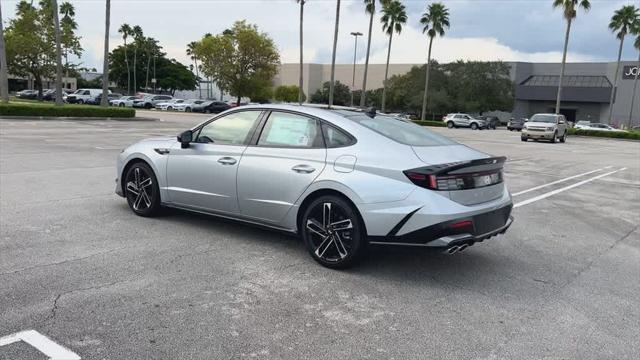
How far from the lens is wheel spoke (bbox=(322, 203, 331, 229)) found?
4.90m

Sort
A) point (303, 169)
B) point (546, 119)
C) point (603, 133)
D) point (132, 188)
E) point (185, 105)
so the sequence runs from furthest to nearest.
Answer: point (185, 105), point (603, 133), point (546, 119), point (132, 188), point (303, 169)

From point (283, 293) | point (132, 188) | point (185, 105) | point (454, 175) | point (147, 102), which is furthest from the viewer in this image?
point (147, 102)

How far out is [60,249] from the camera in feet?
17.0

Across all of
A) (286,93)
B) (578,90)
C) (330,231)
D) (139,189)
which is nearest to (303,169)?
(330,231)

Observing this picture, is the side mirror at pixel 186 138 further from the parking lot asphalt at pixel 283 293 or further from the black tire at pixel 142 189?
the parking lot asphalt at pixel 283 293

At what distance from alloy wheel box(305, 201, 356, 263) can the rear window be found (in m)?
0.88

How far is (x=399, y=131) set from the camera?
547cm

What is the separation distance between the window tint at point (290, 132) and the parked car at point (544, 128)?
28.6 metres

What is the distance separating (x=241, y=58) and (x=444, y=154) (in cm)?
5786

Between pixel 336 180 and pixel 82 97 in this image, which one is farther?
pixel 82 97

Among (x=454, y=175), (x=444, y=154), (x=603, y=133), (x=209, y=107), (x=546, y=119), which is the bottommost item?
(x=209, y=107)

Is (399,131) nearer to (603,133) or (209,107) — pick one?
(603,133)

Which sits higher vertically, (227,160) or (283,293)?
(227,160)

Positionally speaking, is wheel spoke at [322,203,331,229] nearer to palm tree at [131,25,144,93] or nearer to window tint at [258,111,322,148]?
window tint at [258,111,322,148]
